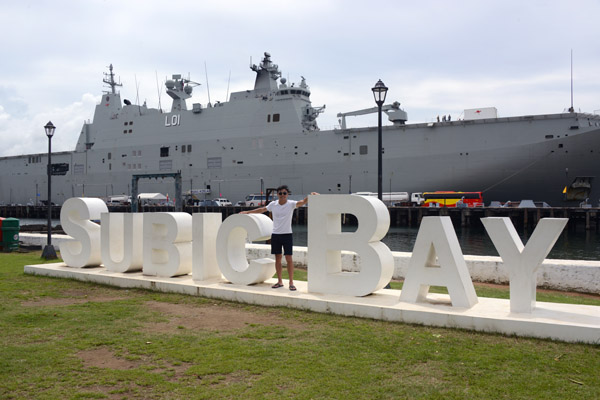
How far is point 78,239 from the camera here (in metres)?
9.55

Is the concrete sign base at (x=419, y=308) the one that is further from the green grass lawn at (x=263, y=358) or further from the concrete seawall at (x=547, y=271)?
the concrete seawall at (x=547, y=271)

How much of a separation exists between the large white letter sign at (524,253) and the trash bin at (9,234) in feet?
43.7

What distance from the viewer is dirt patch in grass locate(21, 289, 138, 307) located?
6816mm


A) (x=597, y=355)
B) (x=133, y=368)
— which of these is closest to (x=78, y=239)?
(x=133, y=368)

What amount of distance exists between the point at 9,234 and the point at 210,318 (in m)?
10.8

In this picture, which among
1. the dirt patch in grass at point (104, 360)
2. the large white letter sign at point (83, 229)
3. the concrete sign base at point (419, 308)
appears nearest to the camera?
the dirt patch in grass at point (104, 360)

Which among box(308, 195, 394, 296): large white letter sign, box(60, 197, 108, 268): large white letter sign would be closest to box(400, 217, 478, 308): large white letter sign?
box(308, 195, 394, 296): large white letter sign

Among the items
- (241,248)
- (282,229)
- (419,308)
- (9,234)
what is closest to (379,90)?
(282,229)

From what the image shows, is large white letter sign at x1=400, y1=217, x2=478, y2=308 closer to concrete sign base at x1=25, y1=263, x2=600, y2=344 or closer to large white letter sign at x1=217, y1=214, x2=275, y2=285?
concrete sign base at x1=25, y1=263, x2=600, y2=344

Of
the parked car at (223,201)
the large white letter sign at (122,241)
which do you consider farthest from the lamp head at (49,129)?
the parked car at (223,201)

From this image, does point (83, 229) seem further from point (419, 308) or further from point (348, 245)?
point (419, 308)

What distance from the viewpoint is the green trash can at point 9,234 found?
556 inches

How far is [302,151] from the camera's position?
142 ft

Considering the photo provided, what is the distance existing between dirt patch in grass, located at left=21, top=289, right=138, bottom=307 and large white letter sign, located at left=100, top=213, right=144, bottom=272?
97 cm
